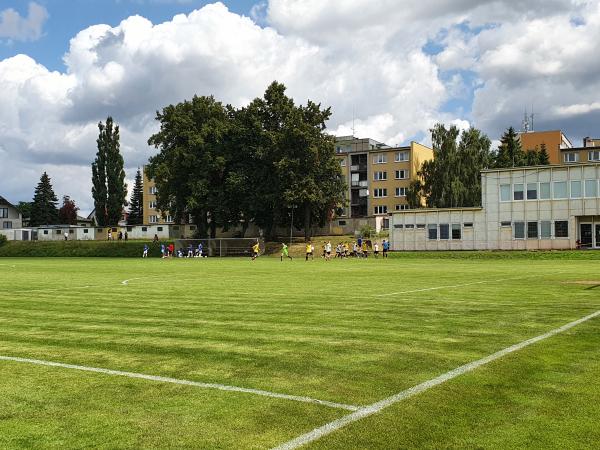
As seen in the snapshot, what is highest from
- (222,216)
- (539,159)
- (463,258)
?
(539,159)

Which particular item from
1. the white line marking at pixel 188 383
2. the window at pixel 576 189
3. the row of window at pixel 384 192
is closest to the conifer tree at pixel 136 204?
the row of window at pixel 384 192

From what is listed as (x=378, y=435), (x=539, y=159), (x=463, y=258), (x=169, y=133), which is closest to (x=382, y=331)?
(x=378, y=435)

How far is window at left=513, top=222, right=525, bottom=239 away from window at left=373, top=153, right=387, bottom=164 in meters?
50.1

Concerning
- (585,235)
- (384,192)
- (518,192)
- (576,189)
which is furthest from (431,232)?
(384,192)

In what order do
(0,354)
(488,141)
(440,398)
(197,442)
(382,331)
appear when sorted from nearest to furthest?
(197,442) < (440,398) < (0,354) < (382,331) < (488,141)

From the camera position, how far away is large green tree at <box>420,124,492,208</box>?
8638 centimetres

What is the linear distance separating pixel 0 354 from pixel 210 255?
67636 mm

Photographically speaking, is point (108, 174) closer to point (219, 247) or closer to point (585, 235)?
point (219, 247)

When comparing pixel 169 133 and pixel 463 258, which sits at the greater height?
pixel 169 133

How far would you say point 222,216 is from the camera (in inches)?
2972

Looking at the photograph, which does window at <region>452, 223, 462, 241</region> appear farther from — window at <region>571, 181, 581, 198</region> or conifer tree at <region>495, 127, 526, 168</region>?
conifer tree at <region>495, 127, 526, 168</region>

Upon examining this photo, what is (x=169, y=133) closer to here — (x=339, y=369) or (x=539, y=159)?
(x=539, y=159)

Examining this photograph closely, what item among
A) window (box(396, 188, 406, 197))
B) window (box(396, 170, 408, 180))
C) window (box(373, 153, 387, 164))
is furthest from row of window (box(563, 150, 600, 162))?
window (box(373, 153, 387, 164))

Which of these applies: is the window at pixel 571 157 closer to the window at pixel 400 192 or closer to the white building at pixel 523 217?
the window at pixel 400 192
